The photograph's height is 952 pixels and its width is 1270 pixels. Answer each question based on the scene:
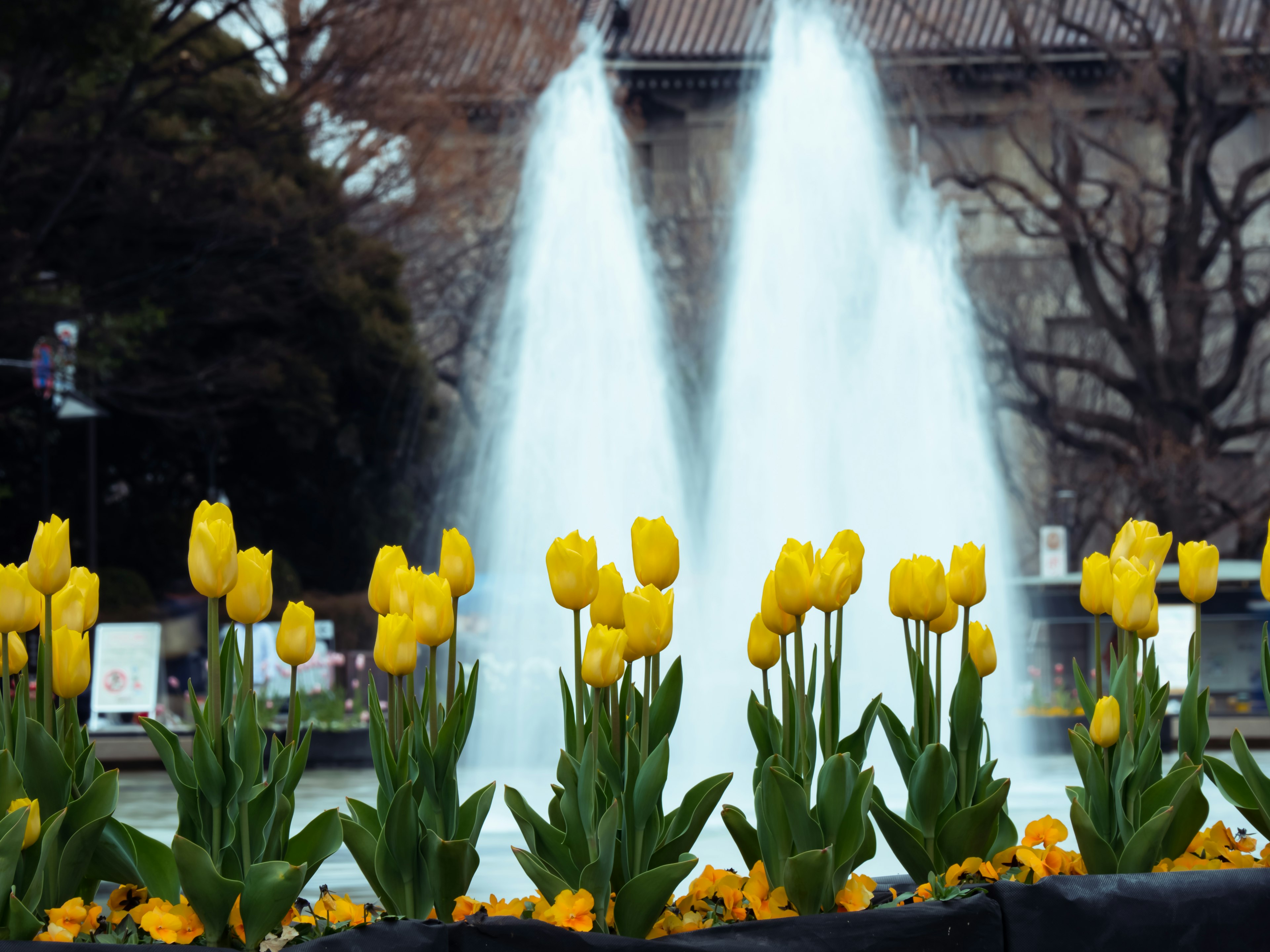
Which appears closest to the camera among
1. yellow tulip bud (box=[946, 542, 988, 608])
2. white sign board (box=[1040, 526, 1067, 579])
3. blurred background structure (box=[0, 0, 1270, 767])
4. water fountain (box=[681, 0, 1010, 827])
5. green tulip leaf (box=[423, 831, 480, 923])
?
green tulip leaf (box=[423, 831, 480, 923])

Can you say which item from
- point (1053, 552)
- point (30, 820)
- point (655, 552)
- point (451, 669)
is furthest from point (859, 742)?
point (1053, 552)

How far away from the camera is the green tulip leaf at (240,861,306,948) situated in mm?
2506

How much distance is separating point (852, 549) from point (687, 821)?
0.59 metres

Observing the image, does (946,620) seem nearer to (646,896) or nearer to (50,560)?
(646,896)

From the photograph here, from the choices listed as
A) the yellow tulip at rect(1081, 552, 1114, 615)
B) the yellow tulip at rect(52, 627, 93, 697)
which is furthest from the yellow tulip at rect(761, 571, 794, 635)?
the yellow tulip at rect(52, 627, 93, 697)

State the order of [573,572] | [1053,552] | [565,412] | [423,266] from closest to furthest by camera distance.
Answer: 1. [573,572]
2. [565,412]
3. [1053,552]
4. [423,266]

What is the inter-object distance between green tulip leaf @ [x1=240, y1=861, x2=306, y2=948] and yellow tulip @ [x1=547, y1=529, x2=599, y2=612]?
0.64 metres

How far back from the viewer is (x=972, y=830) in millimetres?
2791

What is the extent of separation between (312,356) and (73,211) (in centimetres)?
503

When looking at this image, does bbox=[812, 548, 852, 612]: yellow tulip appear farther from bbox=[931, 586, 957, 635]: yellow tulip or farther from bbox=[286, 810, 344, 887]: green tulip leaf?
bbox=[286, 810, 344, 887]: green tulip leaf

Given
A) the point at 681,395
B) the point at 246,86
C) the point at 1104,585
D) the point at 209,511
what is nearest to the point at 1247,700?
the point at 681,395

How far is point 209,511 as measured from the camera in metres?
2.72

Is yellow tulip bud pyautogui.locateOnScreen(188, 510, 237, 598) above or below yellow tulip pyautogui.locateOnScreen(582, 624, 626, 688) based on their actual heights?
above

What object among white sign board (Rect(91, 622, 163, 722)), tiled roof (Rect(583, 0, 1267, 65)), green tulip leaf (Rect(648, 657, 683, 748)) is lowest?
white sign board (Rect(91, 622, 163, 722))
